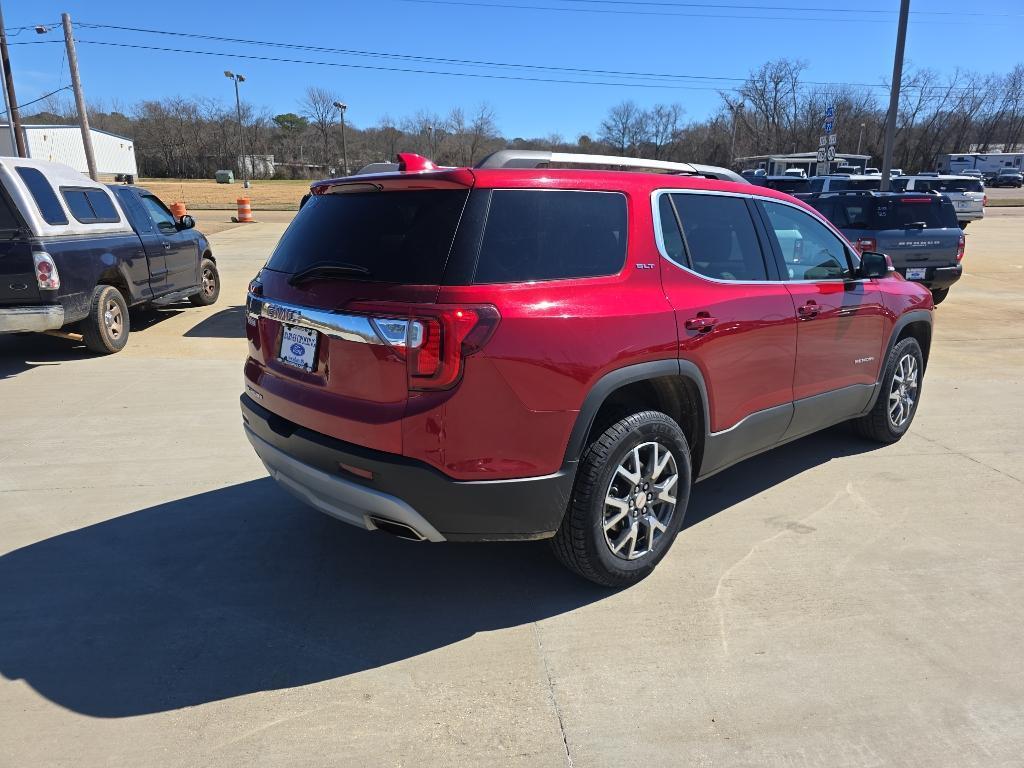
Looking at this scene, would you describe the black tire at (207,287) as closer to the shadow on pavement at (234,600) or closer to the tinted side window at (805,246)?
the shadow on pavement at (234,600)

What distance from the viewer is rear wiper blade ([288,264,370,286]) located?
9.73 ft

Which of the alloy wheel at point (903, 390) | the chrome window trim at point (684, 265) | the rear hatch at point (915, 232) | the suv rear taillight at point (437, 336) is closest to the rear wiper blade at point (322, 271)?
the suv rear taillight at point (437, 336)

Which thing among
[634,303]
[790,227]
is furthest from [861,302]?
[634,303]

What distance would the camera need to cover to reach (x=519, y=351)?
2.75m

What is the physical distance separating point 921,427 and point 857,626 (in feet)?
11.1

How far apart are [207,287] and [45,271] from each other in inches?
165

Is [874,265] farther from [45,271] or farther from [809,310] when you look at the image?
[45,271]

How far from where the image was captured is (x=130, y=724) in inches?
99.3

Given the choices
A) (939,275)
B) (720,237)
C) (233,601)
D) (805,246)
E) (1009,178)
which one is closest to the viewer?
(233,601)

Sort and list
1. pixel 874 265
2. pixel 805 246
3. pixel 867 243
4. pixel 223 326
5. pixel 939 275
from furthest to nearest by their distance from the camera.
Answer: pixel 939 275 < pixel 867 243 < pixel 223 326 < pixel 874 265 < pixel 805 246

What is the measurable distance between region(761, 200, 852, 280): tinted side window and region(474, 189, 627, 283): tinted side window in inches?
56.2

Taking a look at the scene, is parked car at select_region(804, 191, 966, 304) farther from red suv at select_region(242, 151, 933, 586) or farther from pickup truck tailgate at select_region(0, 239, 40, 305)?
pickup truck tailgate at select_region(0, 239, 40, 305)

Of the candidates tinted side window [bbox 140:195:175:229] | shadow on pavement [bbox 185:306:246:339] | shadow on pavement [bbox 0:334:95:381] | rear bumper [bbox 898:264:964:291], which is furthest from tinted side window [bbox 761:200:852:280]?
tinted side window [bbox 140:195:175:229]

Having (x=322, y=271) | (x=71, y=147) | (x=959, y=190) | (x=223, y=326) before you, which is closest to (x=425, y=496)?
(x=322, y=271)
